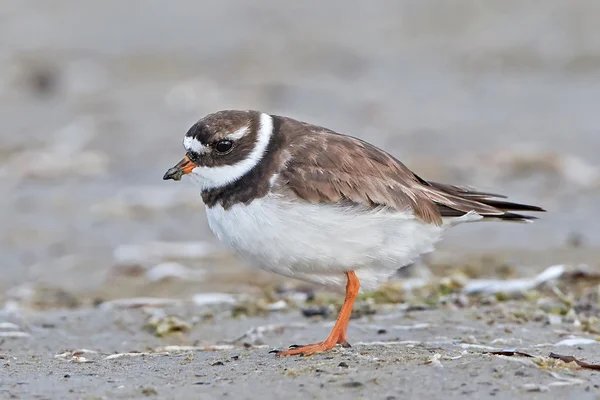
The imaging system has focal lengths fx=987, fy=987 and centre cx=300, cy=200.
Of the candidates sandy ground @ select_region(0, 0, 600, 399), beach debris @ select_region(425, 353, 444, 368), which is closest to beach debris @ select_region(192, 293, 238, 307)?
sandy ground @ select_region(0, 0, 600, 399)

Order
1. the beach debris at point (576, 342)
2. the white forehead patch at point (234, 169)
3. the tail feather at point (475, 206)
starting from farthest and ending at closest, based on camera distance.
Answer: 1. the tail feather at point (475, 206)
2. the beach debris at point (576, 342)
3. the white forehead patch at point (234, 169)

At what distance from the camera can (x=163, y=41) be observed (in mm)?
17953

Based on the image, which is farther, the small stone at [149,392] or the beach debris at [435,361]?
the beach debris at [435,361]

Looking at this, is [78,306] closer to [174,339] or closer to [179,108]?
[174,339]

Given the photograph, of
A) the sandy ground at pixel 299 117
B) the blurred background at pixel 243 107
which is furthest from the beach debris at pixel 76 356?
the blurred background at pixel 243 107

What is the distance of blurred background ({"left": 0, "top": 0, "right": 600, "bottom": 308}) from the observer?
950 centimetres


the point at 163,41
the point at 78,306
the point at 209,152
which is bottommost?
the point at 78,306

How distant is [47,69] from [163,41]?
2.30 metres

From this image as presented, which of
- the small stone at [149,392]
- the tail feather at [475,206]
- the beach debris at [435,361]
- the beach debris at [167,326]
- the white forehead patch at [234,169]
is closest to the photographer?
the small stone at [149,392]

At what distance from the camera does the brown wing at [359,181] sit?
5.00m

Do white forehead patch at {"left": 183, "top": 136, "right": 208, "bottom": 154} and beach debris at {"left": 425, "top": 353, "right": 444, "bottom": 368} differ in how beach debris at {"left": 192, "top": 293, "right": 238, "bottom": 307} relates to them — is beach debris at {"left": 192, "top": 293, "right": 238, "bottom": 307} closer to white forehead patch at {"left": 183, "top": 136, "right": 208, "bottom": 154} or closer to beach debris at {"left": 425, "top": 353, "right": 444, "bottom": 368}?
white forehead patch at {"left": 183, "top": 136, "right": 208, "bottom": 154}

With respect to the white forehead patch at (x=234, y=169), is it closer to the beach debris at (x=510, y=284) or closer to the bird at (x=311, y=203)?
the bird at (x=311, y=203)

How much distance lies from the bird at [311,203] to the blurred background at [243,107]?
117 inches

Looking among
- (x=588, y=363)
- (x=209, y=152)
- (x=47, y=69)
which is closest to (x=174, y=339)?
(x=209, y=152)
